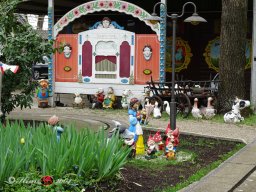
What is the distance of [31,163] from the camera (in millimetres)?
6156

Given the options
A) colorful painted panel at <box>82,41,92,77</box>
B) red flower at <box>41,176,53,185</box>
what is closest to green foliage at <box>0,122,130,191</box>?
red flower at <box>41,176,53,185</box>

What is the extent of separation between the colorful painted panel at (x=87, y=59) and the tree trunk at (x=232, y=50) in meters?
4.34

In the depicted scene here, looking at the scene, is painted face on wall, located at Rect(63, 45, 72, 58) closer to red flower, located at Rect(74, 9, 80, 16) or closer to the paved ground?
red flower, located at Rect(74, 9, 80, 16)

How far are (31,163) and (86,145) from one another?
0.66 meters

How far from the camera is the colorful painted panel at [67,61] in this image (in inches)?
698

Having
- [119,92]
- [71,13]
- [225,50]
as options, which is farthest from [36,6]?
[225,50]

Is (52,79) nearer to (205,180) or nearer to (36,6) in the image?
(36,6)

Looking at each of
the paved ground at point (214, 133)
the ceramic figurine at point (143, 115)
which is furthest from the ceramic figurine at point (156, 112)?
the ceramic figurine at point (143, 115)

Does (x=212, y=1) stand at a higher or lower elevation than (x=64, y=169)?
higher

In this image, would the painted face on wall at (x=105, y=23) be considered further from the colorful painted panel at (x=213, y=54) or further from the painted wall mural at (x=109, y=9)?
the colorful painted panel at (x=213, y=54)

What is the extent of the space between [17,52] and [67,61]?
6581 millimetres

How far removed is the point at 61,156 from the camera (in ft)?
19.9

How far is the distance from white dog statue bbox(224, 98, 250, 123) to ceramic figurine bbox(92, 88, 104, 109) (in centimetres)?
449

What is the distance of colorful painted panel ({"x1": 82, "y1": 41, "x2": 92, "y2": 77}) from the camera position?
17422 mm
